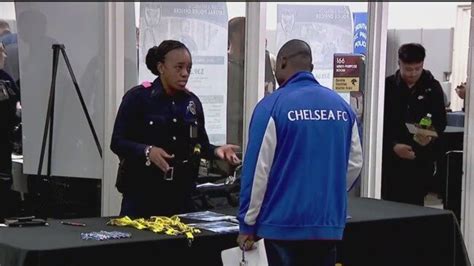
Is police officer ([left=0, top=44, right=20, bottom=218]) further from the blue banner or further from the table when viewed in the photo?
the blue banner

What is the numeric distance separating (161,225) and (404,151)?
7.95 feet

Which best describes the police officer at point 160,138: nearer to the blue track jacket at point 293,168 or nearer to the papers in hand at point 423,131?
the blue track jacket at point 293,168

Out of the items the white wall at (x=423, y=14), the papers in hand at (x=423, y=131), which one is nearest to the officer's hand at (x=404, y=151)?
the papers in hand at (x=423, y=131)

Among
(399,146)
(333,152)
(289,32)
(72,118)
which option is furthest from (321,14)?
(333,152)

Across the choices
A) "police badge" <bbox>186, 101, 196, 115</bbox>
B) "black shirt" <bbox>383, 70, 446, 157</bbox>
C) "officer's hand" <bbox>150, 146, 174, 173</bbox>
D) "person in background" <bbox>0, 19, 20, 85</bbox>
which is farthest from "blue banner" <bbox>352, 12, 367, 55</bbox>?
"officer's hand" <bbox>150, 146, 174, 173</bbox>

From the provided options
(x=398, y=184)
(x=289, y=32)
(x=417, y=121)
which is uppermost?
(x=289, y=32)

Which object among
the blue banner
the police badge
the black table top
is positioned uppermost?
the blue banner

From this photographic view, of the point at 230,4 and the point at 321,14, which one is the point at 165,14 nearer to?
the point at 230,4

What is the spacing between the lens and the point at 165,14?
496 centimetres

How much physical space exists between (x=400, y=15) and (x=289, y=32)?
1.16m

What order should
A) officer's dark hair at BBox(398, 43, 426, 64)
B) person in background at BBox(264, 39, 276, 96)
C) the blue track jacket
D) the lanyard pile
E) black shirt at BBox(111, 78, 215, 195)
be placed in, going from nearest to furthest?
the blue track jacket
the lanyard pile
black shirt at BBox(111, 78, 215, 195)
officer's dark hair at BBox(398, 43, 426, 64)
person in background at BBox(264, 39, 276, 96)

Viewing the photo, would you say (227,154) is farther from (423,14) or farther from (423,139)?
(423,14)

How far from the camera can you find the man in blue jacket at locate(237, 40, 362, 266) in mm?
2914

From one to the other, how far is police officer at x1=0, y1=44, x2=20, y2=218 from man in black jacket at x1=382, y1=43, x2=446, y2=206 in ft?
8.04
